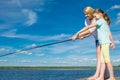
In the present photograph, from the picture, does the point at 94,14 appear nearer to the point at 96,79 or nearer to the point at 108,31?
the point at 108,31

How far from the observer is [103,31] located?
10.0 m

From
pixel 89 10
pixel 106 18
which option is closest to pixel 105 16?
pixel 106 18

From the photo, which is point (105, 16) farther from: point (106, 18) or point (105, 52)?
point (105, 52)

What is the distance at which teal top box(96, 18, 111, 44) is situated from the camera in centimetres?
992

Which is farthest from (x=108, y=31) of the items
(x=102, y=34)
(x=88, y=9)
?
(x=88, y=9)

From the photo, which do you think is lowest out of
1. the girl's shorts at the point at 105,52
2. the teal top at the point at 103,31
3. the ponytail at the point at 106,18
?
the girl's shorts at the point at 105,52

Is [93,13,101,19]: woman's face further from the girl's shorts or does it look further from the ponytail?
the girl's shorts

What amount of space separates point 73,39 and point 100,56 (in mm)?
1001

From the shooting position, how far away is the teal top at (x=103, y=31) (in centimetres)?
992

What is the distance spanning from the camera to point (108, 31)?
1005 centimetres

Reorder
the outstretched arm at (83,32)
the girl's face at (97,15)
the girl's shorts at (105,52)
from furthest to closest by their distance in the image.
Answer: the girl's face at (97,15) → the outstretched arm at (83,32) → the girl's shorts at (105,52)

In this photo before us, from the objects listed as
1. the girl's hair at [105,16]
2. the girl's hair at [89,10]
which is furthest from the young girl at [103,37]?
the girl's hair at [89,10]

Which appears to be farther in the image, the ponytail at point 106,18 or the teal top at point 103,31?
the ponytail at point 106,18

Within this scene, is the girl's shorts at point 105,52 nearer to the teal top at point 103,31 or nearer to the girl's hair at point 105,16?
the teal top at point 103,31
